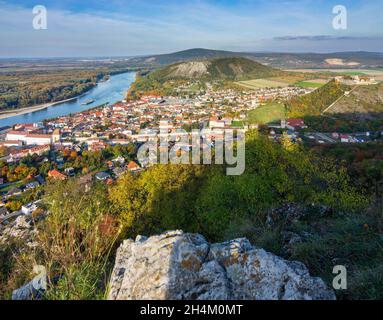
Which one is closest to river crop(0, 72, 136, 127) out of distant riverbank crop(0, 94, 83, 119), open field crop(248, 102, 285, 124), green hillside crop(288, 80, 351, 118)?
distant riverbank crop(0, 94, 83, 119)

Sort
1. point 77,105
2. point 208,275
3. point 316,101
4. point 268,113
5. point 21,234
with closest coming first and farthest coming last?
point 208,275 → point 21,234 → point 268,113 → point 316,101 → point 77,105

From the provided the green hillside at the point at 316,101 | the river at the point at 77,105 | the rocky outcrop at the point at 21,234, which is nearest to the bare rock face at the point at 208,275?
the rocky outcrop at the point at 21,234

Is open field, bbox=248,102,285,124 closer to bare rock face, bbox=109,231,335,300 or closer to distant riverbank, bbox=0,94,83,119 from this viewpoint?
bare rock face, bbox=109,231,335,300

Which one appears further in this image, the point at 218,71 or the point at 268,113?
the point at 218,71

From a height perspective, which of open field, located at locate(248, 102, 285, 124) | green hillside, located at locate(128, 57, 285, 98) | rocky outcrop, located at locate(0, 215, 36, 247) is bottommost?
rocky outcrop, located at locate(0, 215, 36, 247)

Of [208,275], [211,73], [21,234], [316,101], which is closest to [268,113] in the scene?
[316,101]

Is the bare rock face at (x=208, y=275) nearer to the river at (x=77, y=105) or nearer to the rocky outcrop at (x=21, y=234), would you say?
→ the rocky outcrop at (x=21, y=234)

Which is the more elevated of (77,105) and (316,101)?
(77,105)

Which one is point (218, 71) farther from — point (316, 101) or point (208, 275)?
Answer: point (208, 275)
